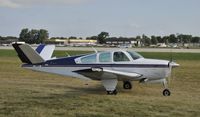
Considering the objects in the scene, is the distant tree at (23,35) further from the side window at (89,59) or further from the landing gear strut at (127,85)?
the side window at (89,59)

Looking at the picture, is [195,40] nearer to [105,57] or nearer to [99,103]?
[105,57]

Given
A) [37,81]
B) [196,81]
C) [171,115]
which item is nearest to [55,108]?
[171,115]

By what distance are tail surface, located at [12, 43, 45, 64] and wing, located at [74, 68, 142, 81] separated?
2.02 m

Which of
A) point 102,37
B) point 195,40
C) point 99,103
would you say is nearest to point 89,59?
point 99,103

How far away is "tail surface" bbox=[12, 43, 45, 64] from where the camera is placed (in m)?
14.9

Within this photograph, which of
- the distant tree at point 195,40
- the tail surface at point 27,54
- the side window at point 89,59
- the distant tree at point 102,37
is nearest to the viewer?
the side window at point 89,59

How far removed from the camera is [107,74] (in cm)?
1395

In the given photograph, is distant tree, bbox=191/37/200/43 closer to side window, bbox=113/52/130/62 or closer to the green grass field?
the green grass field

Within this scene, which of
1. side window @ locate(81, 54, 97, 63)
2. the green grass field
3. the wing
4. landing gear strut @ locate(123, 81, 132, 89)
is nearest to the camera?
the green grass field

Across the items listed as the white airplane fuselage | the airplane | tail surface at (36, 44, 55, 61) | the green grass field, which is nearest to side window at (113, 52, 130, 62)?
the airplane

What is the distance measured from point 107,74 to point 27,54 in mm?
3287

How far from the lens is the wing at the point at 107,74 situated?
1376cm

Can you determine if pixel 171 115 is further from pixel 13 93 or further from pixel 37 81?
pixel 37 81

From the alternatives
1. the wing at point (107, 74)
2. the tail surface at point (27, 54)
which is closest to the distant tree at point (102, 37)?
the tail surface at point (27, 54)
